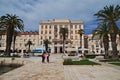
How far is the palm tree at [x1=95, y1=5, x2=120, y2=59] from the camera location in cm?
4066

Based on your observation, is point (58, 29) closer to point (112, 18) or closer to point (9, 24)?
point (9, 24)

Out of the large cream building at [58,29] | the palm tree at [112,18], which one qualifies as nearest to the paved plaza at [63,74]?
the palm tree at [112,18]

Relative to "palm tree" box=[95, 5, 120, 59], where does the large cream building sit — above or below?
above

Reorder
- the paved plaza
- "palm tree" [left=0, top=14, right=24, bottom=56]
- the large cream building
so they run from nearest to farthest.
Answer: the paved plaza < "palm tree" [left=0, top=14, right=24, bottom=56] < the large cream building

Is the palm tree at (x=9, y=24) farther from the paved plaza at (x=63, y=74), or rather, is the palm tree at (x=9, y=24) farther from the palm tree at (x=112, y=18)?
the paved plaza at (x=63, y=74)

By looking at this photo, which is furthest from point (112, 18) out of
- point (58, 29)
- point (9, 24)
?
point (58, 29)

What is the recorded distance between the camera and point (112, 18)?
40.8 metres

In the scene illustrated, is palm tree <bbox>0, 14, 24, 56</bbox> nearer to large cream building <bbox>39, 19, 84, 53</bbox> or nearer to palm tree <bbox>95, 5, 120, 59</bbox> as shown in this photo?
palm tree <bbox>95, 5, 120, 59</bbox>

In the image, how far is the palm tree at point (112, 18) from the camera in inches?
1601

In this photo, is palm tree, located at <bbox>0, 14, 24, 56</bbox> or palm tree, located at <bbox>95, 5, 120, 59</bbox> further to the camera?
palm tree, located at <bbox>0, 14, 24, 56</bbox>

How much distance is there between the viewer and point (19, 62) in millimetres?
33188

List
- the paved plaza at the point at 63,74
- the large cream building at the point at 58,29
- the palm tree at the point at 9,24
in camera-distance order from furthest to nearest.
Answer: the large cream building at the point at 58,29, the palm tree at the point at 9,24, the paved plaza at the point at 63,74

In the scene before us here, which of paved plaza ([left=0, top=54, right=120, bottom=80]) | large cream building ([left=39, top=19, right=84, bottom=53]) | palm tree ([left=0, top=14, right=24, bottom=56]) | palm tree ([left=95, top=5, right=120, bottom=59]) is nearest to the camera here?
paved plaza ([left=0, top=54, right=120, bottom=80])

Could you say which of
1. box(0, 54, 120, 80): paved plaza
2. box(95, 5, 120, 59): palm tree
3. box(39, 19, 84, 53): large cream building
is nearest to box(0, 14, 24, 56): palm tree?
box(95, 5, 120, 59): palm tree
